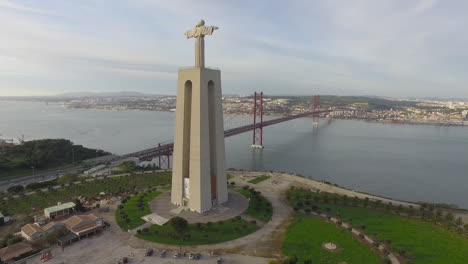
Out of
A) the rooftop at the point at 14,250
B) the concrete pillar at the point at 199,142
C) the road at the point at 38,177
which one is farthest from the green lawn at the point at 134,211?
the road at the point at 38,177

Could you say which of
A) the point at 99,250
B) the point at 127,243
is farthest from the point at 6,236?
the point at 127,243

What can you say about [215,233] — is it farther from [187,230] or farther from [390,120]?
[390,120]

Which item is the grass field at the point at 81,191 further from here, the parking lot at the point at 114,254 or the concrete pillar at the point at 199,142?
the parking lot at the point at 114,254

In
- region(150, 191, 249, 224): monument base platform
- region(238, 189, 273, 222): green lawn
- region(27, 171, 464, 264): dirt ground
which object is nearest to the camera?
region(27, 171, 464, 264): dirt ground

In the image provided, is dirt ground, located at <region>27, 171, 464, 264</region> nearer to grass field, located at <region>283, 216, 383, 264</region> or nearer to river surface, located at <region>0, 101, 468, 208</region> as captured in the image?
grass field, located at <region>283, 216, 383, 264</region>

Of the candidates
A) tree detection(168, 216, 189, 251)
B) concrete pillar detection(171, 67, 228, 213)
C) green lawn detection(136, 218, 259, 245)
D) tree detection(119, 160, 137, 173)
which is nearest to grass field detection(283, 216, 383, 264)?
green lawn detection(136, 218, 259, 245)

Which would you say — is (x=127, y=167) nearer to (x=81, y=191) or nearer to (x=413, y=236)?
(x=81, y=191)

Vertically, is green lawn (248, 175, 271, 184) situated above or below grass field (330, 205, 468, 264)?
above
